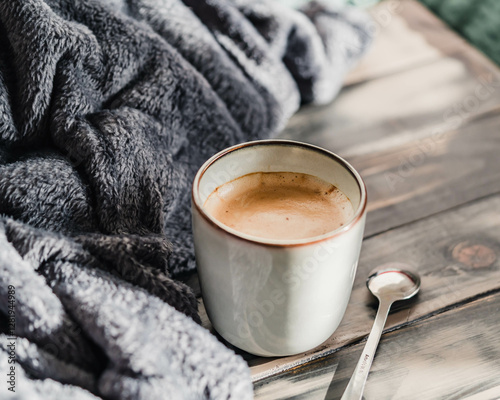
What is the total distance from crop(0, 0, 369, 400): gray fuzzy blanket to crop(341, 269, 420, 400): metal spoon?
10cm

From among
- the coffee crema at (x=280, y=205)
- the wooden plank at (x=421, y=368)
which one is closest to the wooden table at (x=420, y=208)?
the wooden plank at (x=421, y=368)

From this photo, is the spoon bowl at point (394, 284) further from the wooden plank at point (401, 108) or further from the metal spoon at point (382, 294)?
the wooden plank at point (401, 108)

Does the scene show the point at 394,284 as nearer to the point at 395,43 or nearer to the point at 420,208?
the point at 420,208

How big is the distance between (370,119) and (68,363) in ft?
1.68

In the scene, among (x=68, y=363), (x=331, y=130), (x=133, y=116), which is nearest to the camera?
(x=68, y=363)

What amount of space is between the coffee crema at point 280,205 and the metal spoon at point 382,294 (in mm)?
101

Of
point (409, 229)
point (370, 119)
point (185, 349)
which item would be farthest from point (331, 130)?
point (185, 349)

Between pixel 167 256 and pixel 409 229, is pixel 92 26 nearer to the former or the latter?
pixel 167 256

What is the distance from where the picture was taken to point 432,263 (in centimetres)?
56

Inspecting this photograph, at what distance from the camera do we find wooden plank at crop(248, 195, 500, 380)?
49cm

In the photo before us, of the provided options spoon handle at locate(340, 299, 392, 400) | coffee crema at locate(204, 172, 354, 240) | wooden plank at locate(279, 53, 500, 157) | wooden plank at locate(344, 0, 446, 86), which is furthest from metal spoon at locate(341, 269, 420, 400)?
wooden plank at locate(344, 0, 446, 86)

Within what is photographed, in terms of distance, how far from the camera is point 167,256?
49cm

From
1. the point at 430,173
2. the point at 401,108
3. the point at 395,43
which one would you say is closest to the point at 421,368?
the point at 430,173

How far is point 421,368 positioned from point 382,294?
0.26 ft
